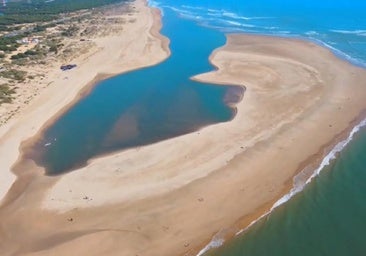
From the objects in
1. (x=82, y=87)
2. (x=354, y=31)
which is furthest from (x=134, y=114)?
(x=354, y=31)

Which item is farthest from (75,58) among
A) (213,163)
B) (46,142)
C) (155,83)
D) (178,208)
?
(178,208)

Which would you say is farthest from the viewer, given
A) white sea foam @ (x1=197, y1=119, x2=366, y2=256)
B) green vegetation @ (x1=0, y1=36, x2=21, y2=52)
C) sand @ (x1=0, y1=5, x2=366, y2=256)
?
green vegetation @ (x1=0, y1=36, x2=21, y2=52)

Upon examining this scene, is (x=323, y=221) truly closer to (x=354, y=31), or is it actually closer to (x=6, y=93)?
(x=6, y=93)

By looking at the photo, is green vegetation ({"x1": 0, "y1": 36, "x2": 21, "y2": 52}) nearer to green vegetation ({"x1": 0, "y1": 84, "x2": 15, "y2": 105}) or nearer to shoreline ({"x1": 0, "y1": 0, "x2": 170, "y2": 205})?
shoreline ({"x1": 0, "y1": 0, "x2": 170, "y2": 205})

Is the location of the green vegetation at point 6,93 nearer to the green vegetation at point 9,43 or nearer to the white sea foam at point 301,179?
the green vegetation at point 9,43

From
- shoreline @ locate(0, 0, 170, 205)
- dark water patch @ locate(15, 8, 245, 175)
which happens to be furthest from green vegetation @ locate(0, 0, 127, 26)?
dark water patch @ locate(15, 8, 245, 175)

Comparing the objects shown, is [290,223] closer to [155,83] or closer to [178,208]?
[178,208]
